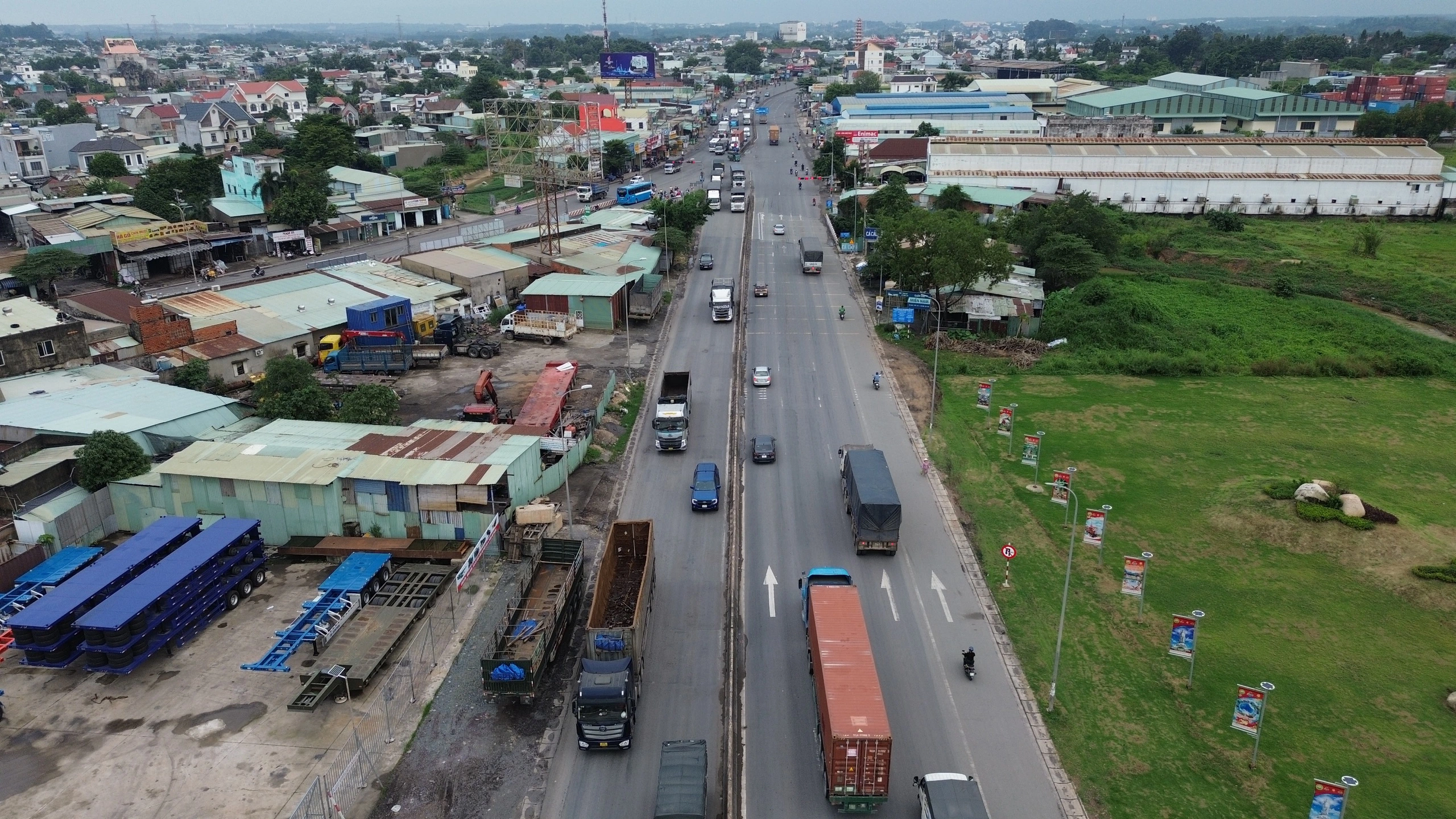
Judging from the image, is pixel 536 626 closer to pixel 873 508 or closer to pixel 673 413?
pixel 873 508

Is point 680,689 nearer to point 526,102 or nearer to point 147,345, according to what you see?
point 147,345

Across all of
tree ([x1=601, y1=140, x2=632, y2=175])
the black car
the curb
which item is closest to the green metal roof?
the black car

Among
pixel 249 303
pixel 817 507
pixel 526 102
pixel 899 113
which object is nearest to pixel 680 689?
pixel 817 507

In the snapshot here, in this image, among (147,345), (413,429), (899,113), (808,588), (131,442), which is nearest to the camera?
(808,588)

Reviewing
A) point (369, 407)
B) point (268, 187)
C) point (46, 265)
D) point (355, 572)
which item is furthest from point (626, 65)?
point (355, 572)

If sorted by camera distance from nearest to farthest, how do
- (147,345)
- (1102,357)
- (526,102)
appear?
(147,345), (1102,357), (526,102)

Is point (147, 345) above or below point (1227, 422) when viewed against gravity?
above
